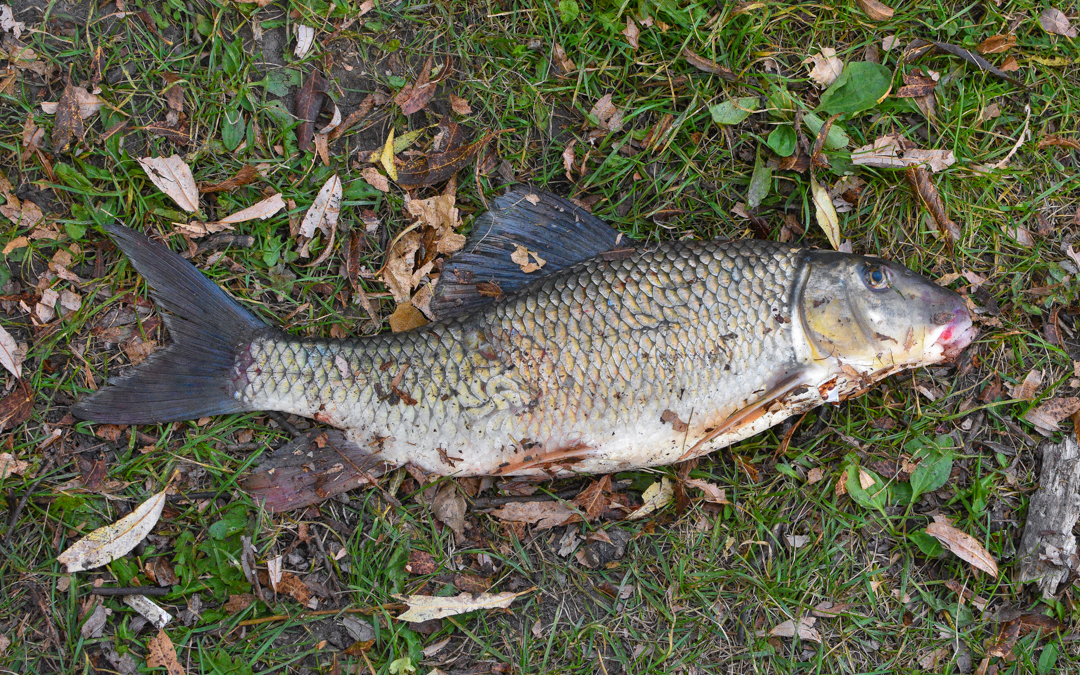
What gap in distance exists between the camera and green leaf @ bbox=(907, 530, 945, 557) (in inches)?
108

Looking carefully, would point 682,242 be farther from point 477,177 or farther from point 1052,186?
point 1052,186

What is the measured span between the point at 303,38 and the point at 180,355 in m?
1.41

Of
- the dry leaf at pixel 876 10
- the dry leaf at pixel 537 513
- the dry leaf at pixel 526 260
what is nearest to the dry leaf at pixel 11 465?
the dry leaf at pixel 537 513

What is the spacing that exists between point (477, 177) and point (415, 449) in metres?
1.16

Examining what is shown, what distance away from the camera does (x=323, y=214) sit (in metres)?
2.77

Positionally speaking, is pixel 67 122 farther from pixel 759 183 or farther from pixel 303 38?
pixel 759 183

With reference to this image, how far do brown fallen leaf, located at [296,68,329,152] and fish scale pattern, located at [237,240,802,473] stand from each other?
92cm

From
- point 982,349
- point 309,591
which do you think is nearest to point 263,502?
point 309,591

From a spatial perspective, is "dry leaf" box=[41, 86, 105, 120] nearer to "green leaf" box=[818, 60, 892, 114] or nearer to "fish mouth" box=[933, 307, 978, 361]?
"green leaf" box=[818, 60, 892, 114]

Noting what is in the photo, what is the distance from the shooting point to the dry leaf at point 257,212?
2730mm

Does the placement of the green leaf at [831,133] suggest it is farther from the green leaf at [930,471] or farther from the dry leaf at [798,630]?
the dry leaf at [798,630]

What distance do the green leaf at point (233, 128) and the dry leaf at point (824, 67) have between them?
2418mm

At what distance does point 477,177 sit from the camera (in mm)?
2793

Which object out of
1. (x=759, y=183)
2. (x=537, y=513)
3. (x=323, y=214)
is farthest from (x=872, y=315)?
(x=323, y=214)
